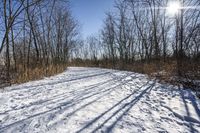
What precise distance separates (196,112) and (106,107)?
2030 millimetres

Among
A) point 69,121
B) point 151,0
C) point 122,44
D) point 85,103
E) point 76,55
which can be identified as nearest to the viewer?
point 69,121

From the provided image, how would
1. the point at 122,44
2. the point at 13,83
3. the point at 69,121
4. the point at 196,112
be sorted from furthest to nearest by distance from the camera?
the point at 122,44, the point at 13,83, the point at 196,112, the point at 69,121

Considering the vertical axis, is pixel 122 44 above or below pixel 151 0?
below

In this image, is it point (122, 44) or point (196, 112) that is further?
point (122, 44)

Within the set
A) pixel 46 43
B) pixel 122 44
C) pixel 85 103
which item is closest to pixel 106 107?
pixel 85 103

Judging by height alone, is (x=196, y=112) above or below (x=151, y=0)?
below

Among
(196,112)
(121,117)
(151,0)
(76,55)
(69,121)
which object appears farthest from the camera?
(76,55)

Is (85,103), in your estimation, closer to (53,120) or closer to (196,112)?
(53,120)

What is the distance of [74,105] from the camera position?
4098 mm

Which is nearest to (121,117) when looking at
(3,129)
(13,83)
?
(3,129)

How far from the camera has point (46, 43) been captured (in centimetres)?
1770

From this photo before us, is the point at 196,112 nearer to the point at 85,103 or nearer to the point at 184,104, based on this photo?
the point at 184,104

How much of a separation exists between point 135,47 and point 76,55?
31.6 meters

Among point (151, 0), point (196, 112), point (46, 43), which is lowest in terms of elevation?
point (196, 112)
